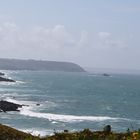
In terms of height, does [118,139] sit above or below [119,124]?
above

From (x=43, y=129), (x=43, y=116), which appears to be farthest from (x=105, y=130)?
(x=43, y=116)

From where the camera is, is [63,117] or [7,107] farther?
[7,107]

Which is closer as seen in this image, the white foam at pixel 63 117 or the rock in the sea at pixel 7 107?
the white foam at pixel 63 117

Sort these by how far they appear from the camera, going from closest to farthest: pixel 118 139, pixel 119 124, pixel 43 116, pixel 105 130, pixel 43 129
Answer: pixel 118 139, pixel 105 130, pixel 43 129, pixel 119 124, pixel 43 116

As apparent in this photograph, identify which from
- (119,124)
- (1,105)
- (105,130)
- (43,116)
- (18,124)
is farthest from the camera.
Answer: (1,105)

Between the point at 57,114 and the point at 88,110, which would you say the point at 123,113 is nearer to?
the point at 88,110

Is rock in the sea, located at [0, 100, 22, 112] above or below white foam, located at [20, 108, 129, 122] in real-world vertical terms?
above

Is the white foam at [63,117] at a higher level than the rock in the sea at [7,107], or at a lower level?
lower

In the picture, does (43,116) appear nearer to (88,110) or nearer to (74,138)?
(88,110)

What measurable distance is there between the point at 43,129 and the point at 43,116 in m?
15.6

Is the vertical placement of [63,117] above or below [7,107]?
below

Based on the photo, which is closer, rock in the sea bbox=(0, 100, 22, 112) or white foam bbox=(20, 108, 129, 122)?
white foam bbox=(20, 108, 129, 122)

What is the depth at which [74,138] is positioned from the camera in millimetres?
9773

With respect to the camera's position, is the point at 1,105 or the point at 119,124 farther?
the point at 1,105
